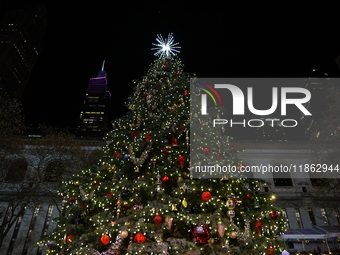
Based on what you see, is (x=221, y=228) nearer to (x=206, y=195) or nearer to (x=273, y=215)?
(x=206, y=195)

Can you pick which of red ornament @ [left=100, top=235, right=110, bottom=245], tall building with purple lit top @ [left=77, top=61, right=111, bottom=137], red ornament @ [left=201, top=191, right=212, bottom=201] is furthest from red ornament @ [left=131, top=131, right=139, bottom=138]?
tall building with purple lit top @ [left=77, top=61, right=111, bottom=137]

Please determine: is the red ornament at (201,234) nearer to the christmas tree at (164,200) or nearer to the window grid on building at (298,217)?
the christmas tree at (164,200)

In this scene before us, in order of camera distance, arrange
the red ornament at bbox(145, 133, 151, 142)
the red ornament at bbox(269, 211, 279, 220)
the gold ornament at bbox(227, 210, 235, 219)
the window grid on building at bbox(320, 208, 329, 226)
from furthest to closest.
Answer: the window grid on building at bbox(320, 208, 329, 226)
the red ornament at bbox(145, 133, 151, 142)
the red ornament at bbox(269, 211, 279, 220)
the gold ornament at bbox(227, 210, 235, 219)

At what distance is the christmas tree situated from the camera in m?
6.34

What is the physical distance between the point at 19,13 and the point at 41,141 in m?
91.9

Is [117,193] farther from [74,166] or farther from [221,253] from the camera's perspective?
[74,166]

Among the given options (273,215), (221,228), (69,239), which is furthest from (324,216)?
(69,239)

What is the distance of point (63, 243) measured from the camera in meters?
7.04

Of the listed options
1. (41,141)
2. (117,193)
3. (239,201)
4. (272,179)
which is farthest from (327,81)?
(41,141)

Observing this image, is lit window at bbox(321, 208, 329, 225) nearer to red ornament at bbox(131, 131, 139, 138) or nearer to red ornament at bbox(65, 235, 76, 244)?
red ornament at bbox(131, 131, 139, 138)

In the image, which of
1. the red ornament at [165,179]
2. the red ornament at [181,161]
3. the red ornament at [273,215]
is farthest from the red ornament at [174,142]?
the red ornament at [273,215]

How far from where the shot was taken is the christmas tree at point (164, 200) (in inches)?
250

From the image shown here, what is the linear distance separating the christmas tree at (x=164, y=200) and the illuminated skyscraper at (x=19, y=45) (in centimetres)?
7404

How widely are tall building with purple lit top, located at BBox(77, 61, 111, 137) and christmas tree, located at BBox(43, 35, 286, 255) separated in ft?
338
